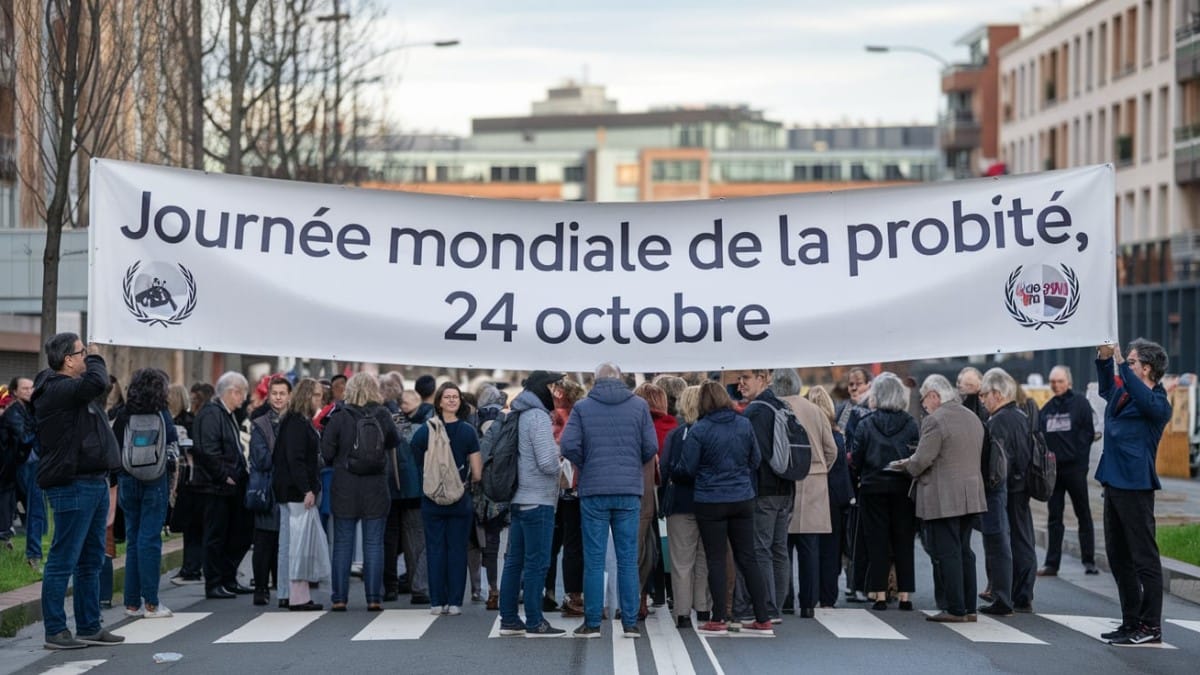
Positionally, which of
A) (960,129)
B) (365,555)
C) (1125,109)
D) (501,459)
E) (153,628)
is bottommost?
(153,628)

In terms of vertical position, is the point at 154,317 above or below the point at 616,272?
below

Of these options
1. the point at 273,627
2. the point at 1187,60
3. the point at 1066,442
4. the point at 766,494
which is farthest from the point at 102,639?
the point at 1187,60

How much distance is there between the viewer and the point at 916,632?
44.5 ft

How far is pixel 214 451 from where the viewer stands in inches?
623

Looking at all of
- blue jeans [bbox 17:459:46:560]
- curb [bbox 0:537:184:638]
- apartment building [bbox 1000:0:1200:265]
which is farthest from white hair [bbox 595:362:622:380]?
apartment building [bbox 1000:0:1200:265]

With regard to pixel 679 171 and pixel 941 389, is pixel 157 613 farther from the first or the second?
pixel 679 171

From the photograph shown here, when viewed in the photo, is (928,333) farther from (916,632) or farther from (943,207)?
(916,632)

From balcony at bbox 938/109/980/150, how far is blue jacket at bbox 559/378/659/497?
90.4 meters

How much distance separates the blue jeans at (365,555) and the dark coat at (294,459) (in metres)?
0.38

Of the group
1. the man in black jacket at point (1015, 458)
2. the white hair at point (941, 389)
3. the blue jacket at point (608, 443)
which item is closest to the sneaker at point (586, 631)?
the blue jacket at point (608, 443)

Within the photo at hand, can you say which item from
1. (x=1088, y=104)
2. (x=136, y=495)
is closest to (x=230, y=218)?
(x=136, y=495)

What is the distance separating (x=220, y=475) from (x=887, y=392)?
17.7 feet

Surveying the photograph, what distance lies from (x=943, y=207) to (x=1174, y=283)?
36358 mm

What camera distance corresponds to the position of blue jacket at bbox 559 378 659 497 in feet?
42.8
